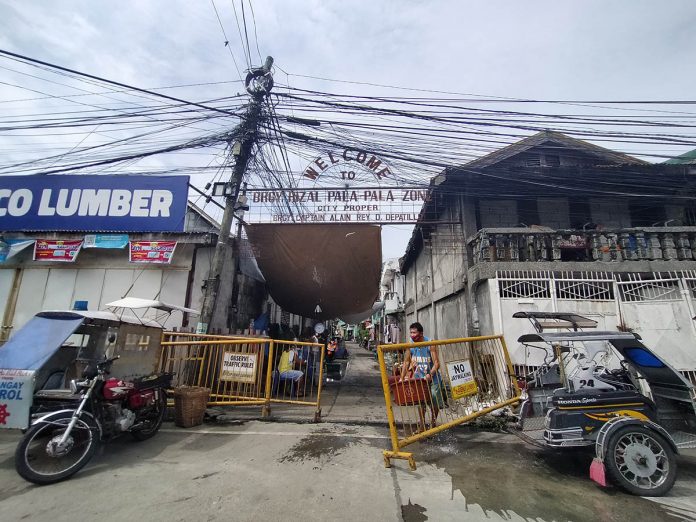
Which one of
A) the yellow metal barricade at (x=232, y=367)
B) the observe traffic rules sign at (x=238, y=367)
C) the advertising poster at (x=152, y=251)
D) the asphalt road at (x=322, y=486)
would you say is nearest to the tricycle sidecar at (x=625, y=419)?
the asphalt road at (x=322, y=486)

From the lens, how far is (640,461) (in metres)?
3.38

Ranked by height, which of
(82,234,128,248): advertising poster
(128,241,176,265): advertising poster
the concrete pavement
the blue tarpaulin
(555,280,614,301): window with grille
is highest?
(82,234,128,248): advertising poster

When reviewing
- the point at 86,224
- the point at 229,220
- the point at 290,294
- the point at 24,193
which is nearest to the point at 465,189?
the point at 290,294

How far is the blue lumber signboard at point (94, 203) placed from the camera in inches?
367

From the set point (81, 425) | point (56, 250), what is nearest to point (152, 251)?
point (56, 250)

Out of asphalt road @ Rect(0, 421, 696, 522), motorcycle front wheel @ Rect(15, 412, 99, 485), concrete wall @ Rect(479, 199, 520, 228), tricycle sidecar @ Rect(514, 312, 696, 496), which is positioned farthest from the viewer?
concrete wall @ Rect(479, 199, 520, 228)

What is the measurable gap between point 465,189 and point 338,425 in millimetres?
7439

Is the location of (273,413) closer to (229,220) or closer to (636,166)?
(229,220)

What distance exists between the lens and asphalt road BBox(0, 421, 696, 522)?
2.84m

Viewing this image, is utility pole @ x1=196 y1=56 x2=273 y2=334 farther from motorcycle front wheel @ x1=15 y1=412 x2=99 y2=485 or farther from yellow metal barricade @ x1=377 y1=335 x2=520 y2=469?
yellow metal barricade @ x1=377 y1=335 x2=520 y2=469

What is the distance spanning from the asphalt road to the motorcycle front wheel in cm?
13

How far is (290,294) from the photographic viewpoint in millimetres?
9781

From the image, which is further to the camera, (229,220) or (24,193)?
(24,193)

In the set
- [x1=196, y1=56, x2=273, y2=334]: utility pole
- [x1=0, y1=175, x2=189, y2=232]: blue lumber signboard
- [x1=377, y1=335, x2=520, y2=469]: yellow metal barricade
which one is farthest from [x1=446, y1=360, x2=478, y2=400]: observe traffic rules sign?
[x1=0, y1=175, x2=189, y2=232]: blue lumber signboard
